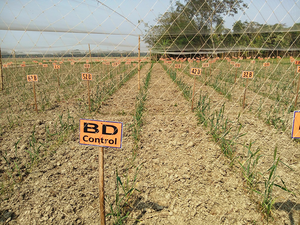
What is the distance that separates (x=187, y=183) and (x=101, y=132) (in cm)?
106

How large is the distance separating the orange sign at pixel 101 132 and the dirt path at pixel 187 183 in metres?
0.68

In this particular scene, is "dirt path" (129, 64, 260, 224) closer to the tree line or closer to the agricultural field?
the agricultural field

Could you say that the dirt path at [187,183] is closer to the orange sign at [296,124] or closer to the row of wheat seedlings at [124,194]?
the row of wheat seedlings at [124,194]

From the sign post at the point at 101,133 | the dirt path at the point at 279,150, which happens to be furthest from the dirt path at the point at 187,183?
the sign post at the point at 101,133

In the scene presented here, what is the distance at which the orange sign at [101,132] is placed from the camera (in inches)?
51.6

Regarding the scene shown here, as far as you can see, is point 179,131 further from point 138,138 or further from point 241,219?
point 241,219

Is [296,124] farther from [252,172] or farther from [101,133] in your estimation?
[101,133]

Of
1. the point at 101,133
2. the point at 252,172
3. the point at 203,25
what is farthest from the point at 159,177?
the point at 203,25

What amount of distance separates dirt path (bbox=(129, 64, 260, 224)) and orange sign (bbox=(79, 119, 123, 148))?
2.24 feet

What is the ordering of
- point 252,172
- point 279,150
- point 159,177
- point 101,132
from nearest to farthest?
point 101,132, point 252,172, point 159,177, point 279,150

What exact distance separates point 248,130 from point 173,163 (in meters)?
1.46

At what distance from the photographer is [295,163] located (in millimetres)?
2227

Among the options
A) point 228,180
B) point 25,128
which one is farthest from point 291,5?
point 25,128

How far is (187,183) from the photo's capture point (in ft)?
6.35
